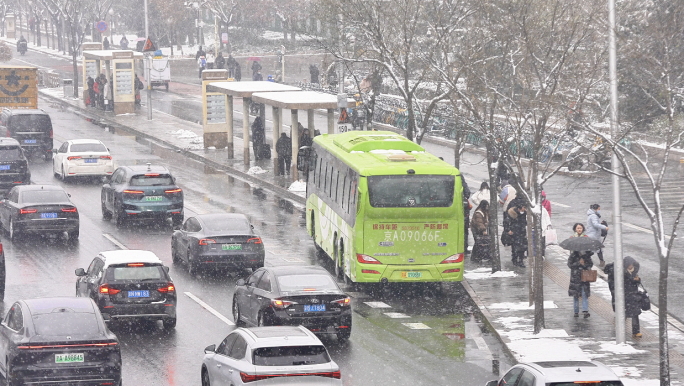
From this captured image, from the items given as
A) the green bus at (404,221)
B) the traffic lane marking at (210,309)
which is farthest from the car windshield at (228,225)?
the green bus at (404,221)

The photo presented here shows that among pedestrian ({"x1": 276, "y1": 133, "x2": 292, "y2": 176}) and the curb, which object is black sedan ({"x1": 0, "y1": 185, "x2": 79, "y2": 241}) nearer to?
the curb

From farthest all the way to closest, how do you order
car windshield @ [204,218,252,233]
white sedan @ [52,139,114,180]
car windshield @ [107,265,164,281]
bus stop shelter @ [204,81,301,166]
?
bus stop shelter @ [204,81,301,166], white sedan @ [52,139,114,180], car windshield @ [204,218,252,233], car windshield @ [107,265,164,281]

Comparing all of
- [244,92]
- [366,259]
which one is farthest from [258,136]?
[366,259]

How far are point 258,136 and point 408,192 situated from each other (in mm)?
20618

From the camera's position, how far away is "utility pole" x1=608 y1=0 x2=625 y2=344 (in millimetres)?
17594

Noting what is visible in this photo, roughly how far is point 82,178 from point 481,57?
16.4 metres

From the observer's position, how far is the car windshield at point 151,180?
1203 inches

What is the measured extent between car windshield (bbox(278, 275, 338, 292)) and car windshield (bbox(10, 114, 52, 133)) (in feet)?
86.6

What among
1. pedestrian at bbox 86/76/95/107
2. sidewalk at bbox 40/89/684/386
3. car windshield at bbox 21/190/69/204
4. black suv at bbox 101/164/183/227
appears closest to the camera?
sidewalk at bbox 40/89/684/386

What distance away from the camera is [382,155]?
78.0 ft

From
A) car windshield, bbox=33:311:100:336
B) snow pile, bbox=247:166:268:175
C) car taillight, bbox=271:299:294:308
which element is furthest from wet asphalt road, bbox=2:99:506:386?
snow pile, bbox=247:166:268:175

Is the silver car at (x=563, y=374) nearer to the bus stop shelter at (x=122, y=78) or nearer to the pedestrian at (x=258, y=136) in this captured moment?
the pedestrian at (x=258, y=136)

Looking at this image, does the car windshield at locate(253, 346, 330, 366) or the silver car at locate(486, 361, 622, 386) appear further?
the car windshield at locate(253, 346, 330, 366)

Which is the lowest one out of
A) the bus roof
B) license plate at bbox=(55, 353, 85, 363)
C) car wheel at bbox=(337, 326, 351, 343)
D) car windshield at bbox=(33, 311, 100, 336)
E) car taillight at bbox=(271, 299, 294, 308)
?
car wheel at bbox=(337, 326, 351, 343)
